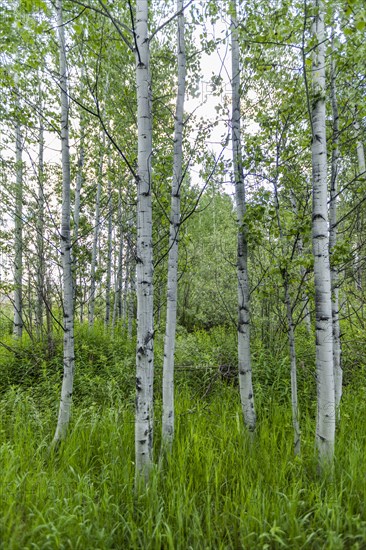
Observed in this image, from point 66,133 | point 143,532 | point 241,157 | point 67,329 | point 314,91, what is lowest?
point 143,532

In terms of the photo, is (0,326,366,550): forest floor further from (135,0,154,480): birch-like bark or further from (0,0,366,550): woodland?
(135,0,154,480): birch-like bark

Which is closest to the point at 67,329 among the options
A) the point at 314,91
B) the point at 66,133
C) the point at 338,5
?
the point at 66,133

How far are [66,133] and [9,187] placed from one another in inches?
184

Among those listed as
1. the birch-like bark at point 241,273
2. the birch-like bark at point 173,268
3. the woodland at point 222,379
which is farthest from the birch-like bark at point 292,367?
the birch-like bark at point 173,268

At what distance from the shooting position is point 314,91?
2.51 metres

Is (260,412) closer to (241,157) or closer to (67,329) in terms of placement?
(67,329)

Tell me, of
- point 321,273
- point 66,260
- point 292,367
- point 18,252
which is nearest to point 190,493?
point 292,367

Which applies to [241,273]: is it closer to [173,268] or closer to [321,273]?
[173,268]

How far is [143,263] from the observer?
228 cm

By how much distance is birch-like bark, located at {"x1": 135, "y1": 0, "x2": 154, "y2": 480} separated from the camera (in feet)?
7.38

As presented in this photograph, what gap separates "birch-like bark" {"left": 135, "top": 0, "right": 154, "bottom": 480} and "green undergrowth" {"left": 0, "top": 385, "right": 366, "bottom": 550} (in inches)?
12.0

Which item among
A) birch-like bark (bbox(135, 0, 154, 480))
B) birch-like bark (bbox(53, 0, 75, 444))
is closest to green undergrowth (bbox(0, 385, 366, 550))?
birch-like bark (bbox(135, 0, 154, 480))

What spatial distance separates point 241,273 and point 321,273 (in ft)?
2.96

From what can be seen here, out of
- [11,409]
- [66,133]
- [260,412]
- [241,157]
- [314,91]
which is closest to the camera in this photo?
[314,91]
